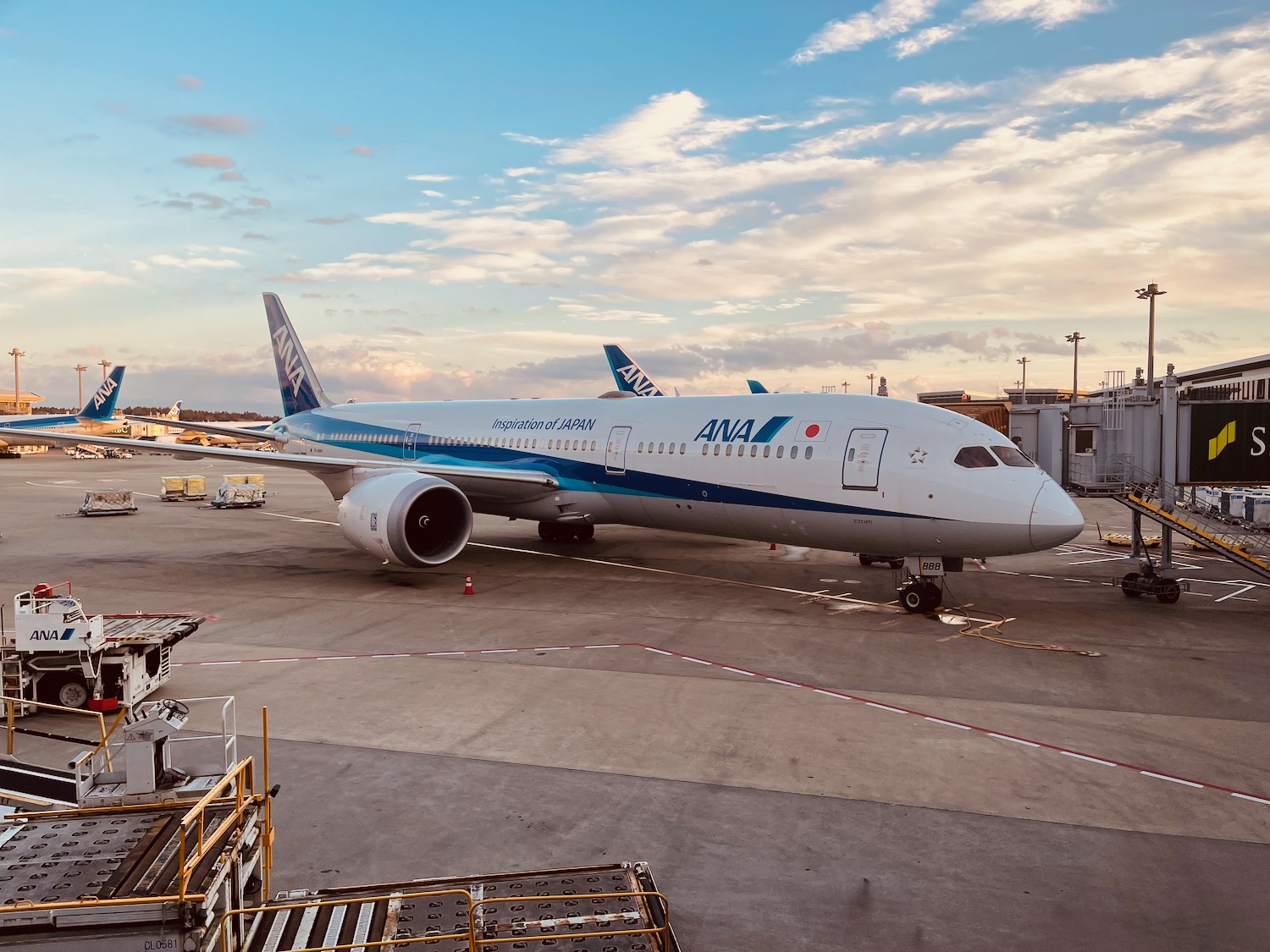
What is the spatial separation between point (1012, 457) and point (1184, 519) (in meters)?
5.09

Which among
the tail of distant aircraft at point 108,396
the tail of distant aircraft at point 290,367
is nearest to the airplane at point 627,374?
the tail of distant aircraft at point 290,367

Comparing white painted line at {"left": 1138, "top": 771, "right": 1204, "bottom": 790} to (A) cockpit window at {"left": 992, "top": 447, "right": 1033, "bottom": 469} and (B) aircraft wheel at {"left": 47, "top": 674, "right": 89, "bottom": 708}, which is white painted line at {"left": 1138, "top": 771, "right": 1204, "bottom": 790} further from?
(B) aircraft wheel at {"left": 47, "top": 674, "right": 89, "bottom": 708}

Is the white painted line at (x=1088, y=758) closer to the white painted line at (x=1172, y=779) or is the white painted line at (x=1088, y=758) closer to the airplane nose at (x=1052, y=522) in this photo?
the white painted line at (x=1172, y=779)

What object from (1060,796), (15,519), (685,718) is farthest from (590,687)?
(15,519)

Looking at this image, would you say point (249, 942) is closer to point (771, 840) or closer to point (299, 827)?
point (299, 827)

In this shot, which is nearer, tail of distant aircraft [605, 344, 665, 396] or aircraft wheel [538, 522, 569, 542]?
aircraft wheel [538, 522, 569, 542]

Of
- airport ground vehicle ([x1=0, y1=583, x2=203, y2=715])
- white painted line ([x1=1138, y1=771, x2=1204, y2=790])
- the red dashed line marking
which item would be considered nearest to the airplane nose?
the red dashed line marking

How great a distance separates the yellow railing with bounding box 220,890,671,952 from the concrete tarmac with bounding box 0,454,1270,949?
0.86 m

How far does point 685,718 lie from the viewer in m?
10.4

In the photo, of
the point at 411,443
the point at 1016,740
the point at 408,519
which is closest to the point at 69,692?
the point at 408,519

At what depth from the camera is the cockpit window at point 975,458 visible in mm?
14977

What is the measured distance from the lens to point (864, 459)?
15906 mm

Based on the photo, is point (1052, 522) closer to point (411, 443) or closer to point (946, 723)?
point (946, 723)

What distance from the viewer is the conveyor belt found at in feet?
17.0
